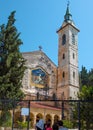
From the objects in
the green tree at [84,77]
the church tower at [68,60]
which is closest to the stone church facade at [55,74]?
the church tower at [68,60]

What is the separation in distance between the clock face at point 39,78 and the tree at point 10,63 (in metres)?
12.5

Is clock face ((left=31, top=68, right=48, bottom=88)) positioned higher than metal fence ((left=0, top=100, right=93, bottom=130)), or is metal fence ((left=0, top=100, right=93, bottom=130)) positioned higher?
clock face ((left=31, top=68, right=48, bottom=88))

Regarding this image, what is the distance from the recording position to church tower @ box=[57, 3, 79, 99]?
40750 millimetres

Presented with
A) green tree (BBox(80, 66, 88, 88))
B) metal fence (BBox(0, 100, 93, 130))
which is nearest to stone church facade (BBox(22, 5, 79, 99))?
metal fence (BBox(0, 100, 93, 130))

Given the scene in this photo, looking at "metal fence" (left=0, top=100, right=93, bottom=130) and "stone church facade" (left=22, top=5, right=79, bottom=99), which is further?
"stone church facade" (left=22, top=5, right=79, bottom=99)

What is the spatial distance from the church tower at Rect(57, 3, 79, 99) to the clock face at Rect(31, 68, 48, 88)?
2762mm

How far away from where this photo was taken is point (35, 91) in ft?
129

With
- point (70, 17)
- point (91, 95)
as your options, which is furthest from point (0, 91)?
point (70, 17)

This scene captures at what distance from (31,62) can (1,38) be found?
14757 mm

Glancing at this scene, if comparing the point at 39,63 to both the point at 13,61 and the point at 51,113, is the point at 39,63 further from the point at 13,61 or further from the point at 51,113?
the point at 13,61

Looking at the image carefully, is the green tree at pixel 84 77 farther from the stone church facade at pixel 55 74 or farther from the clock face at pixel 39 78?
the clock face at pixel 39 78

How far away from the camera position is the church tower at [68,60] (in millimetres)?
40750

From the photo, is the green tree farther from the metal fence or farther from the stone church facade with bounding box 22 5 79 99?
the metal fence

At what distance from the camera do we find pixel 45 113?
35250 millimetres
